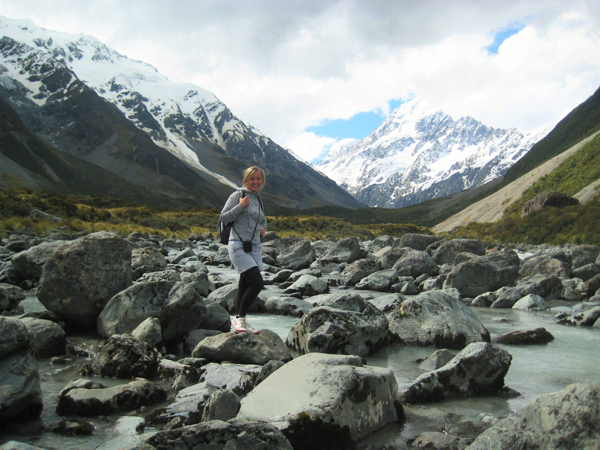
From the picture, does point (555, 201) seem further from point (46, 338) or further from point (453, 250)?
point (46, 338)

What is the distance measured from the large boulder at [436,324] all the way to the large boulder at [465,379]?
236 cm

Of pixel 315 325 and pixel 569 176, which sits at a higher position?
pixel 569 176

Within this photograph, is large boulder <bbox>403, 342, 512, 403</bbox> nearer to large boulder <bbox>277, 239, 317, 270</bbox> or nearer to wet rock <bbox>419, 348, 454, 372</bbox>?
wet rock <bbox>419, 348, 454, 372</bbox>

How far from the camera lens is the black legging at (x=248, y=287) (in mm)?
6871

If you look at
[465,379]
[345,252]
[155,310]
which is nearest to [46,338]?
[155,310]

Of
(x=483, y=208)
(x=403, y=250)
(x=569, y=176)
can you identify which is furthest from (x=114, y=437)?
(x=483, y=208)

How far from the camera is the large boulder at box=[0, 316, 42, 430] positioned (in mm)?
4281

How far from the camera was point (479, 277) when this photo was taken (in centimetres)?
1498

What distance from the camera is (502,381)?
5715mm

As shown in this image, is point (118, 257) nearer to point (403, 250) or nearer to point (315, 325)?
point (315, 325)

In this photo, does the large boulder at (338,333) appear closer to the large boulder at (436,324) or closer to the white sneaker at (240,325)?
the large boulder at (436,324)

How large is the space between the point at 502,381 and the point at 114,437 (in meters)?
4.77

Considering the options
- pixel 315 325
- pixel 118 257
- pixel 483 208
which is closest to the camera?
pixel 315 325

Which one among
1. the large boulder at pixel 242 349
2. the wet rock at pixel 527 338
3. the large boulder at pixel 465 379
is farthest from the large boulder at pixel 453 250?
the large boulder at pixel 242 349
